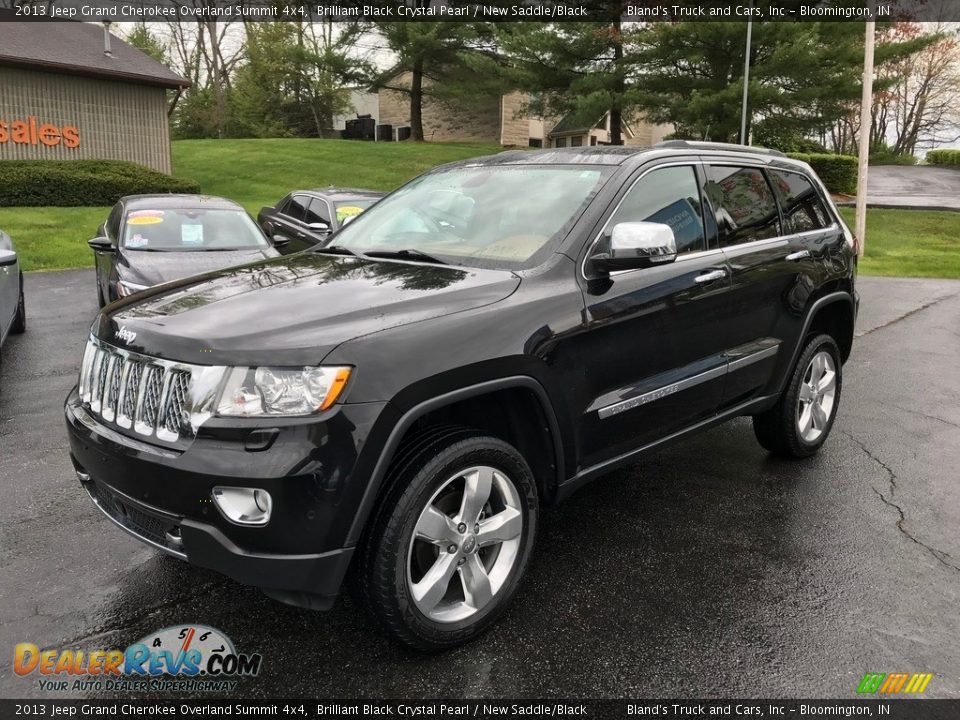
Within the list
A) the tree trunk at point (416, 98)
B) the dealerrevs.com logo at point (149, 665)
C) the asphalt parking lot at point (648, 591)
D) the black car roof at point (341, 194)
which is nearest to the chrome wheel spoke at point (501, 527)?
the asphalt parking lot at point (648, 591)

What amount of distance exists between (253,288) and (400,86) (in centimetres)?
4123

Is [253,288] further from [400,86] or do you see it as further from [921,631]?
[400,86]

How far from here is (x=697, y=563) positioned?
3623 millimetres

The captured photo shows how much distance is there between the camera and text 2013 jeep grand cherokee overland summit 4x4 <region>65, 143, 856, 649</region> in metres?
2.48

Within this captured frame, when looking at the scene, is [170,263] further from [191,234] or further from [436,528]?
[436,528]

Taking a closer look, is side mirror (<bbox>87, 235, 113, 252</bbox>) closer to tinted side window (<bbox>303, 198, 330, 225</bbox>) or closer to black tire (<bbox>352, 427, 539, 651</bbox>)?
tinted side window (<bbox>303, 198, 330, 225</bbox>)

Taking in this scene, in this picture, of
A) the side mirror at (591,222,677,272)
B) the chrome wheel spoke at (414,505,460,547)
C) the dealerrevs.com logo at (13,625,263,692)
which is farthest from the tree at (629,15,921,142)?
the dealerrevs.com logo at (13,625,263,692)

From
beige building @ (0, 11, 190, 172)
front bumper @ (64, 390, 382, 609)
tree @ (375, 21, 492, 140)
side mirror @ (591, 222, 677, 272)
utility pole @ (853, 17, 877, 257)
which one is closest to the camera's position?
front bumper @ (64, 390, 382, 609)

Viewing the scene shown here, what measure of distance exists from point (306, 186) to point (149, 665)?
27.0 metres

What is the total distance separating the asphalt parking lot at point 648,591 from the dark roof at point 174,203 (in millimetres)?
4504

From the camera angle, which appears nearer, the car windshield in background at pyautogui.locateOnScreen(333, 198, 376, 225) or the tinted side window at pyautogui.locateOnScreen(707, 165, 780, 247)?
the tinted side window at pyautogui.locateOnScreen(707, 165, 780, 247)

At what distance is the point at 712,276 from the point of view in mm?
3883

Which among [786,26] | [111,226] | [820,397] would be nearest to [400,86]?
[786,26]

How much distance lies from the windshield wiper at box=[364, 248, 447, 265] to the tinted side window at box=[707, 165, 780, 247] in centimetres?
159
